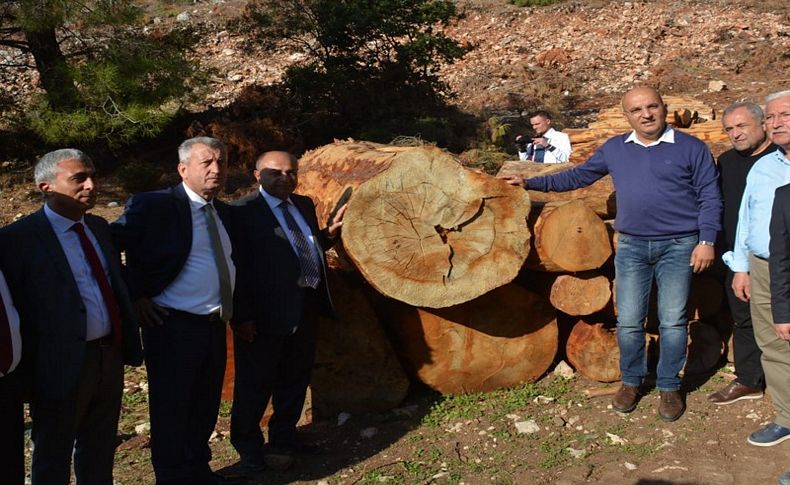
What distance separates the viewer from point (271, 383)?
13.3 feet

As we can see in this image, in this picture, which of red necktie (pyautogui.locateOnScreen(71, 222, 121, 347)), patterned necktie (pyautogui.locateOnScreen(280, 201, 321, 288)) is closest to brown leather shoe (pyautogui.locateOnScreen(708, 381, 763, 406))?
patterned necktie (pyautogui.locateOnScreen(280, 201, 321, 288))

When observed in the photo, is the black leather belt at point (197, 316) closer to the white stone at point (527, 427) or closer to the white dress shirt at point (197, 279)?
the white dress shirt at point (197, 279)

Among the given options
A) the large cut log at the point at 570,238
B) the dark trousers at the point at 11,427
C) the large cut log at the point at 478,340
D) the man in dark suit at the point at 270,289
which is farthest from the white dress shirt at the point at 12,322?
the large cut log at the point at 570,238

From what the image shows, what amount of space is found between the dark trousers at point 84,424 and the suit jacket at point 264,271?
→ 0.78 metres

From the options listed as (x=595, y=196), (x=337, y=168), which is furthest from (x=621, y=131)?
(x=337, y=168)

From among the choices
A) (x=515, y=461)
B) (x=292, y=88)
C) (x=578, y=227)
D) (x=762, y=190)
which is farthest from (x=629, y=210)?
(x=292, y=88)

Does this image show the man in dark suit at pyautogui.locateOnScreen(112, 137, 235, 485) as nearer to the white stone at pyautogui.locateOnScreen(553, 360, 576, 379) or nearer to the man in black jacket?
the white stone at pyautogui.locateOnScreen(553, 360, 576, 379)

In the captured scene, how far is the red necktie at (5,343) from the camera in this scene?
285 cm

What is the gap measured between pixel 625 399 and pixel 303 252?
207 cm

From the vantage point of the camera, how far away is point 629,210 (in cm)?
422

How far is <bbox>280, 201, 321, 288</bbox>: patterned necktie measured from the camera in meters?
3.97

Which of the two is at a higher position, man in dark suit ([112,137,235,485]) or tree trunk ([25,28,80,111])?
tree trunk ([25,28,80,111])

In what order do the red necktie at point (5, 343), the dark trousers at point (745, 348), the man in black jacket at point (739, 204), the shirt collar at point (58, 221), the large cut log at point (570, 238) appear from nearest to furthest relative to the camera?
the red necktie at point (5, 343) → the shirt collar at point (58, 221) → the man in black jacket at point (739, 204) → the large cut log at point (570, 238) → the dark trousers at point (745, 348)

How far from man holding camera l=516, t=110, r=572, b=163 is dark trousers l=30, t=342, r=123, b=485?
14.5 ft
